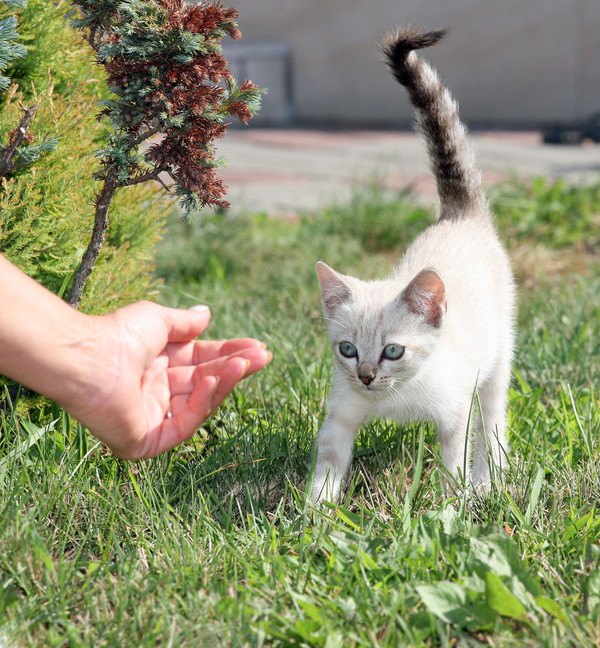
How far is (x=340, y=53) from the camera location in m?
14.4

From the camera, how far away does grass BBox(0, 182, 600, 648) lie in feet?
6.29

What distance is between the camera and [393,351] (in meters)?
2.64

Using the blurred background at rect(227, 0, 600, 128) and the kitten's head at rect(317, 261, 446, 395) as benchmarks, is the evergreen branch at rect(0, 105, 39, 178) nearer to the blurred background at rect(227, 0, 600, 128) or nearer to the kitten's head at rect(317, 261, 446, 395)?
the kitten's head at rect(317, 261, 446, 395)

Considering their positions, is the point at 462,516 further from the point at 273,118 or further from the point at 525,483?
the point at 273,118

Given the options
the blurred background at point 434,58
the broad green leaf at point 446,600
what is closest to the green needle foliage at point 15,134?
the broad green leaf at point 446,600

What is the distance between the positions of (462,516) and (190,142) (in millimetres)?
1253

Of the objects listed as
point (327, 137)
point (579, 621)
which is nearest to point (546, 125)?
point (327, 137)

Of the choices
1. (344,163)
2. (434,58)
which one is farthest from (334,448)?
(434,58)

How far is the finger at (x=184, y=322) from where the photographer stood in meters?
2.40

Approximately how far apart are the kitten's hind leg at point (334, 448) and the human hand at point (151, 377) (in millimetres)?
410

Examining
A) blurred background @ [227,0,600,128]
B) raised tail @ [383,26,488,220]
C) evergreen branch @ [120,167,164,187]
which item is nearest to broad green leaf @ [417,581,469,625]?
evergreen branch @ [120,167,164,187]

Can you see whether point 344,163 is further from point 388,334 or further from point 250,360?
point 250,360

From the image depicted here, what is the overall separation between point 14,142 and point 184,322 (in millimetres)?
687

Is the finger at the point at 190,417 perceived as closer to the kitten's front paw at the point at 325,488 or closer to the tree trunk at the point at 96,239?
the kitten's front paw at the point at 325,488
